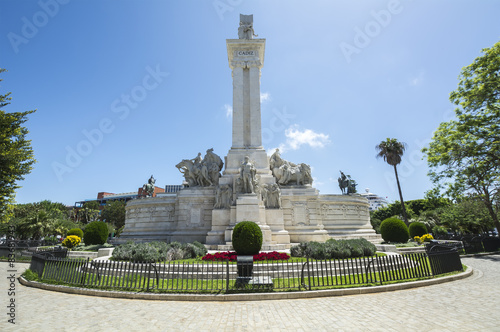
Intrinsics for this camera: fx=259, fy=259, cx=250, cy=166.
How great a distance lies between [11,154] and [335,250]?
21.2 metres

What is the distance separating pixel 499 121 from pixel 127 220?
30.9m

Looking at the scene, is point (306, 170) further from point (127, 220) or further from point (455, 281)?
point (127, 220)

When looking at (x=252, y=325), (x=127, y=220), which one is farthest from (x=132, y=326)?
(x=127, y=220)

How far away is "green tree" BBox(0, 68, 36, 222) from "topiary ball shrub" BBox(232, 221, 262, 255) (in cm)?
1643

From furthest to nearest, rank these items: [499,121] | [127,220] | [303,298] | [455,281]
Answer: [127,220]
[499,121]
[455,281]
[303,298]

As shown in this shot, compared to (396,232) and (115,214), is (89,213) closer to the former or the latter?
(115,214)

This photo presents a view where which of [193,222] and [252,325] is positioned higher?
[193,222]

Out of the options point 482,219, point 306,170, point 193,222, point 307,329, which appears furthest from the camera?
point 482,219

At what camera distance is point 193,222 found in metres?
20.4

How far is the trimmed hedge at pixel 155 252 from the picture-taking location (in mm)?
11898

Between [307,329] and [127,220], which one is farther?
[127,220]

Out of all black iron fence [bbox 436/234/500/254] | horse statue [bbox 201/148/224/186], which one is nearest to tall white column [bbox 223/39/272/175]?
horse statue [bbox 201/148/224/186]

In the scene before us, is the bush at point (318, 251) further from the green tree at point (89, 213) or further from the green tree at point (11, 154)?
the green tree at point (89, 213)

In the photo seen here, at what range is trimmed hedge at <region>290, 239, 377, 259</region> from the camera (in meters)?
12.6
